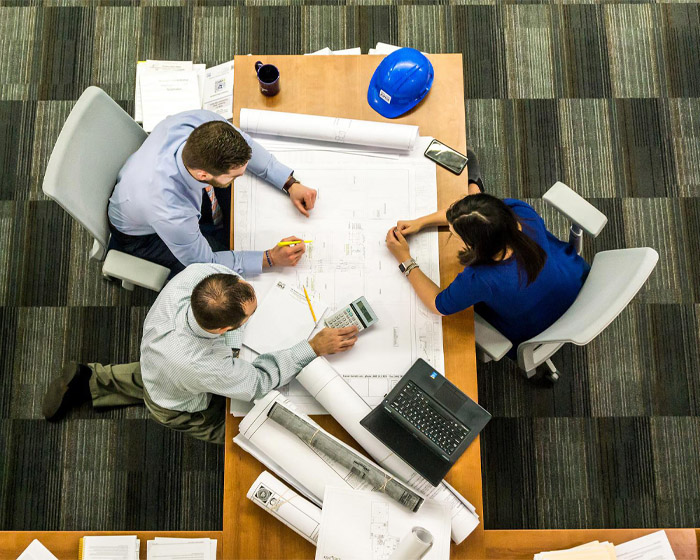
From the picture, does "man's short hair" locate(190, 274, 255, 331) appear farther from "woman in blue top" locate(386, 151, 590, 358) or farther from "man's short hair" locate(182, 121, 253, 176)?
"woman in blue top" locate(386, 151, 590, 358)

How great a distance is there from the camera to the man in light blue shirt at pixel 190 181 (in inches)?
58.3

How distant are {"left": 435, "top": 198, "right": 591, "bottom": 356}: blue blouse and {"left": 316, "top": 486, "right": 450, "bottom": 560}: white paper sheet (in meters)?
0.50

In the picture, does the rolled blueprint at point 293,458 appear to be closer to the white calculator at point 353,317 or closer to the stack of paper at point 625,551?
the white calculator at point 353,317

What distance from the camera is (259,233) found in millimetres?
1616

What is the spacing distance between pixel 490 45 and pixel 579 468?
1.89 m

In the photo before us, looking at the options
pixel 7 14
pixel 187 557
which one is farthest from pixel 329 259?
pixel 7 14

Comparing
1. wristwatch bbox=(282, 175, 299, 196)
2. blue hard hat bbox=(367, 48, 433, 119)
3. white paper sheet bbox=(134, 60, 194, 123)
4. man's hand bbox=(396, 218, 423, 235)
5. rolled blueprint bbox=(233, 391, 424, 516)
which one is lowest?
rolled blueprint bbox=(233, 391, 424, 516)

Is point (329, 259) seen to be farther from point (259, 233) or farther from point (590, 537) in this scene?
point (590, 537)

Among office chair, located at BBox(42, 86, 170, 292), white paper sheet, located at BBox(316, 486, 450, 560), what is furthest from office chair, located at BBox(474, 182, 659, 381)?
office chair, located at BBox(42, 86, 170, 292)

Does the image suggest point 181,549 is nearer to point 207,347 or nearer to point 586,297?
point 207,347

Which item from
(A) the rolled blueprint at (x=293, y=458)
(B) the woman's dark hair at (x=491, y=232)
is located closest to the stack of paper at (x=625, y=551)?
(A) the rolled blueprint at (x=293, y=458)

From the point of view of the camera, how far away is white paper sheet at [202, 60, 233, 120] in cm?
→ 208

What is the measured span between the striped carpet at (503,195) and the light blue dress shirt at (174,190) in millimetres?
808

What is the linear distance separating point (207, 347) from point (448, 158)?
34.1 inches
